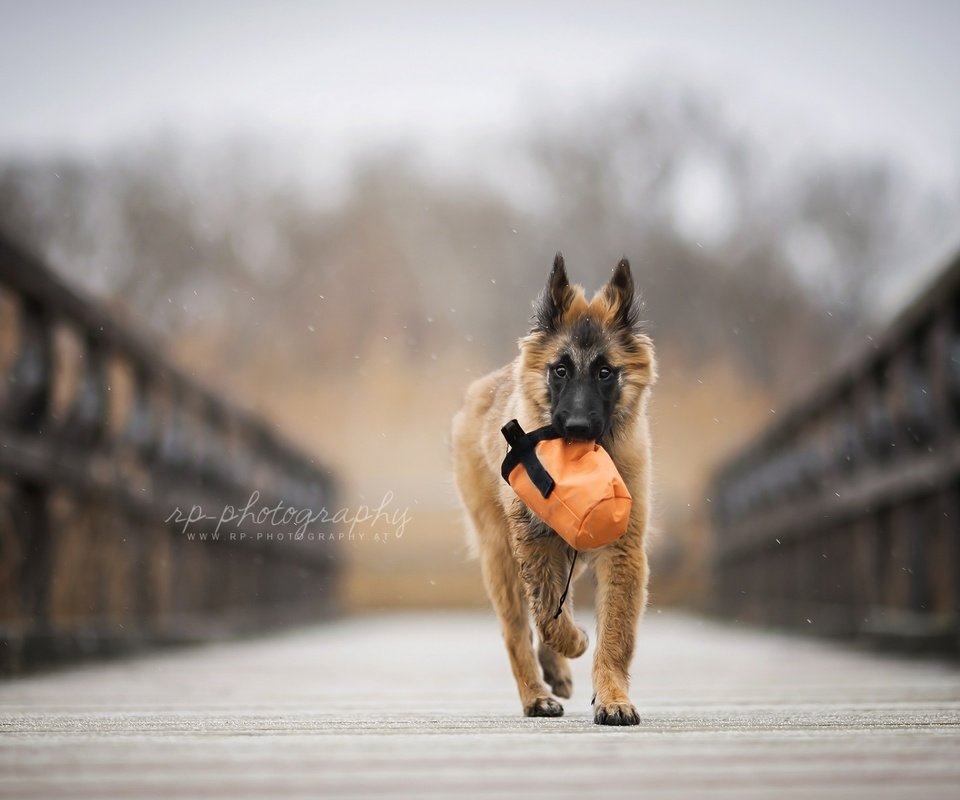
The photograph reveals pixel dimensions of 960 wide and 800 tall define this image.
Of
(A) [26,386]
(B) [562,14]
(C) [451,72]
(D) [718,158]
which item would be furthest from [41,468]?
(B) [562,14]

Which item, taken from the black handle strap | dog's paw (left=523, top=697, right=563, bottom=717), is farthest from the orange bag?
dog's paw (left=523, top=697, right=563, bottom=717)

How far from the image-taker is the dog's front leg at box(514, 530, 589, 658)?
4207mm

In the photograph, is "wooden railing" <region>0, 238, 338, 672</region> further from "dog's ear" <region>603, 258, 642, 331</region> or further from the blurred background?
the blurred background

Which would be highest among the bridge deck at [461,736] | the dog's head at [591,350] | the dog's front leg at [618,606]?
the dog's head at [591,350]

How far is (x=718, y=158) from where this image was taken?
45.5 m

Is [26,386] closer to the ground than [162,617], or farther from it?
farther from it

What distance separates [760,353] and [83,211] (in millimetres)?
25025

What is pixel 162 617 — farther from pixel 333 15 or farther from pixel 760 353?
pixel 333 15

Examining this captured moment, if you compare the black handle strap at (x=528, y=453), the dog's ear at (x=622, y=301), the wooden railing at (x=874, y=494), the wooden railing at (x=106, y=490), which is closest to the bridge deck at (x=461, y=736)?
the wooden railing at (x=106, y=490)

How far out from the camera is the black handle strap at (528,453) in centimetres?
394

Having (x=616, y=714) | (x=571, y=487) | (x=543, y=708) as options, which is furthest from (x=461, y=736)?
(x=543, y=708)

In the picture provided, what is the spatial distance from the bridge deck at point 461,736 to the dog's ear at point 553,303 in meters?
1.29

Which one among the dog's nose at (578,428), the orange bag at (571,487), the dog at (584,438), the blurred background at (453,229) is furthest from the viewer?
the blurred background at (453,229)

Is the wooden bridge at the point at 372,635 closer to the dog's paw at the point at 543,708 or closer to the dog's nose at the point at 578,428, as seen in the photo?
the dog's paw at the point at 543,708
